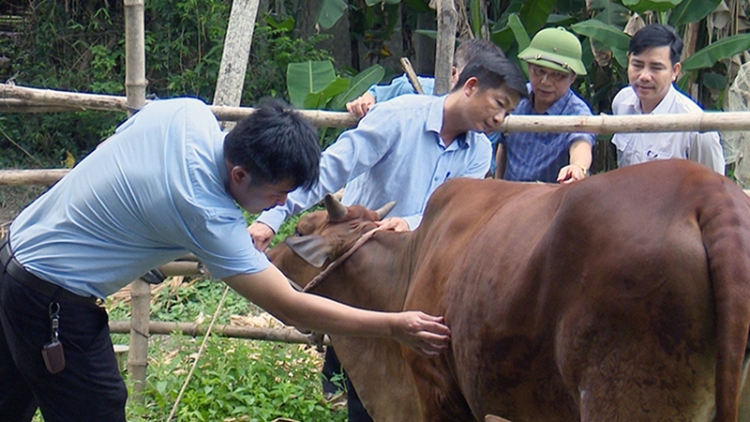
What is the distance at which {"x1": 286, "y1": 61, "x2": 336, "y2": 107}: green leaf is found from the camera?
26.4 ft

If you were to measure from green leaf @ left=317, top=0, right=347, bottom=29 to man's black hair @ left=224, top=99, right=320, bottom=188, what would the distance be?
6434mm

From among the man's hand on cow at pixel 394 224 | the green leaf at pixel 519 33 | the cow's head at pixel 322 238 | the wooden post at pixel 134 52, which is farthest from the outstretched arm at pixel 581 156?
the green leaf at pixel 519 33

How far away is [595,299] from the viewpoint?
2492mm

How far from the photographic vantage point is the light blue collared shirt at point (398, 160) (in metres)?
3.75

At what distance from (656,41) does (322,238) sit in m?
2.05

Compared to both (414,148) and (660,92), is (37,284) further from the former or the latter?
(660,92)

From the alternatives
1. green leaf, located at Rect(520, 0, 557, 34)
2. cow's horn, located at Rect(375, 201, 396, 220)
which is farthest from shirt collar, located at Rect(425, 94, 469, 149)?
green leaf, located at Rect(520, 0, 557, 34)

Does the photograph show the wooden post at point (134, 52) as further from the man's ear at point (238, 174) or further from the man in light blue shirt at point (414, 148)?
the man's ear at point (238, 174)

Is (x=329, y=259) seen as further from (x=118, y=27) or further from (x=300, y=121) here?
(x=118, y=27)

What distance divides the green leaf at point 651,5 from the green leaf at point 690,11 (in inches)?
17.0

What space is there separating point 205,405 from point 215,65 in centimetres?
565

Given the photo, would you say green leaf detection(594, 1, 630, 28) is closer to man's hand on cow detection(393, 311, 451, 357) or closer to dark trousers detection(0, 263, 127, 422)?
man's hand on cow detection(393, 311, 451, 357)

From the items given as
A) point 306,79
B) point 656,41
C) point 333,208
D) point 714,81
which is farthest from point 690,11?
point 333,208

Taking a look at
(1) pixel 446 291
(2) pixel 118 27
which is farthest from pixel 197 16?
(1) pixel 446 291
